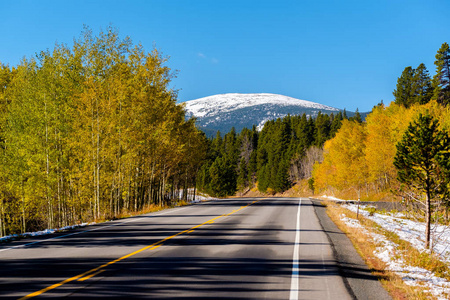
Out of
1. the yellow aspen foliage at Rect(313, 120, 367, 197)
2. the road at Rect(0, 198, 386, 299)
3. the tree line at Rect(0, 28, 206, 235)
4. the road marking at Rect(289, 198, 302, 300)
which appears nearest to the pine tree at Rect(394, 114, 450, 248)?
the road at Rect(0, 198, 386, 299)

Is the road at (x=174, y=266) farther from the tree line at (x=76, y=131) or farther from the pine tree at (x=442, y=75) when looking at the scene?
the pine tree at (x=442, y=75)

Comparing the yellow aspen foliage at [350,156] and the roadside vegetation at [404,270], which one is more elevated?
the yellow aspen foliage at [350,156]

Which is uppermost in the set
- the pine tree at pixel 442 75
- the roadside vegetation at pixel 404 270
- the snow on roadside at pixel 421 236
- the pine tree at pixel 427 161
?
the pine tree at pixel 442 75

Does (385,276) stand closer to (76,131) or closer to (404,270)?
(404,270)

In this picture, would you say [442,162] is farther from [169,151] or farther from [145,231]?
[169,151]

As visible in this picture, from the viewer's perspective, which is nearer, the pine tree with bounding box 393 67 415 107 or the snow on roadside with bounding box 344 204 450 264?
the snow on roadside with bounding box 344 204 450 264

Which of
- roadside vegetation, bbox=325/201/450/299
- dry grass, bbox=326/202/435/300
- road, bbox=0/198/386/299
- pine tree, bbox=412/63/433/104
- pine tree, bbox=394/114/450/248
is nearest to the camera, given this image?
road, bbox=0/198/386/299

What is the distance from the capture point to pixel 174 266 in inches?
296

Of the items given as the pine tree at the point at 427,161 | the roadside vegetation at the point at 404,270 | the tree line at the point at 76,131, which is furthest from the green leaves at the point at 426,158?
the tree line at the point at 76,131

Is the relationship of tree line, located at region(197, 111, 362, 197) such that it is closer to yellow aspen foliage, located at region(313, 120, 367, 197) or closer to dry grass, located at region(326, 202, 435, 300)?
yellow aspen foliage, located at region(313, 120, 367, 197)

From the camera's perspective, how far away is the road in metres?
5.79

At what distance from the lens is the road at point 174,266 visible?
19.0 ft

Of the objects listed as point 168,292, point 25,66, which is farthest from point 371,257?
point 25,66

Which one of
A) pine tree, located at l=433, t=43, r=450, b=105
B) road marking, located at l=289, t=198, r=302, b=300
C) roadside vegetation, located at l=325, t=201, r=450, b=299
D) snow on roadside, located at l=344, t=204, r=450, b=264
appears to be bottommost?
snow on roadside, located at l=344, t=204, r=450, b=264
